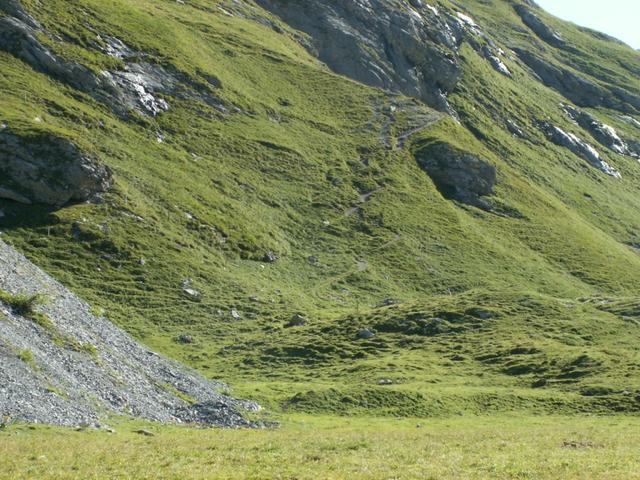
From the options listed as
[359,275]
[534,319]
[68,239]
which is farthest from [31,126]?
[534,319]

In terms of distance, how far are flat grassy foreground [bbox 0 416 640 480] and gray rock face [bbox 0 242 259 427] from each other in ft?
9.63

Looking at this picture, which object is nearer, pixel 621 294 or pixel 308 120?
pixel 621 294

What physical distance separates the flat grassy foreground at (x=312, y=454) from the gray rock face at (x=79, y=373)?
2936 mm

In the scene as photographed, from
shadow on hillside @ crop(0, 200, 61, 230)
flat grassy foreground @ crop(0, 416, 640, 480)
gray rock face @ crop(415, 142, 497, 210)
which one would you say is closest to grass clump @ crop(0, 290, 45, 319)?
flat grassy foreground @ crop(0, 416, 640, 480)

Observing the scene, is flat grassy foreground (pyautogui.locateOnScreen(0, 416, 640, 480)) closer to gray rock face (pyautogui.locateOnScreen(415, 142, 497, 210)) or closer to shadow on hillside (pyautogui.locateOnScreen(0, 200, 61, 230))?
shadow on hillside (pyautogui.locateOnScreen(0, 200, 61, 230))

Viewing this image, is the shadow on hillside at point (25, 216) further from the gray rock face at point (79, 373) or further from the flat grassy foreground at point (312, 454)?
the flat grassy foreground at point (312, 454)

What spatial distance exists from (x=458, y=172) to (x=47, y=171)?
8724 centimetres

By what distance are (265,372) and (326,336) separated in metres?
10.7

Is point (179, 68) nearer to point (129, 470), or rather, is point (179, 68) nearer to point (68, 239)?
point (68, 239)

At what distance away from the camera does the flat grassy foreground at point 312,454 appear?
2641 centimetres

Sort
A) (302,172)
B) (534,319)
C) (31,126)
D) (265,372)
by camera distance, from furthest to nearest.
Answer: (302,172) < (31,126) < (534,319) < (265,372)

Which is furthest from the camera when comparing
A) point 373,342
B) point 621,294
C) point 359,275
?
point 621,294

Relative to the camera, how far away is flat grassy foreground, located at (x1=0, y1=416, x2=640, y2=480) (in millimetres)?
26406

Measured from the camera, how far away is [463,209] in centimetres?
14962
